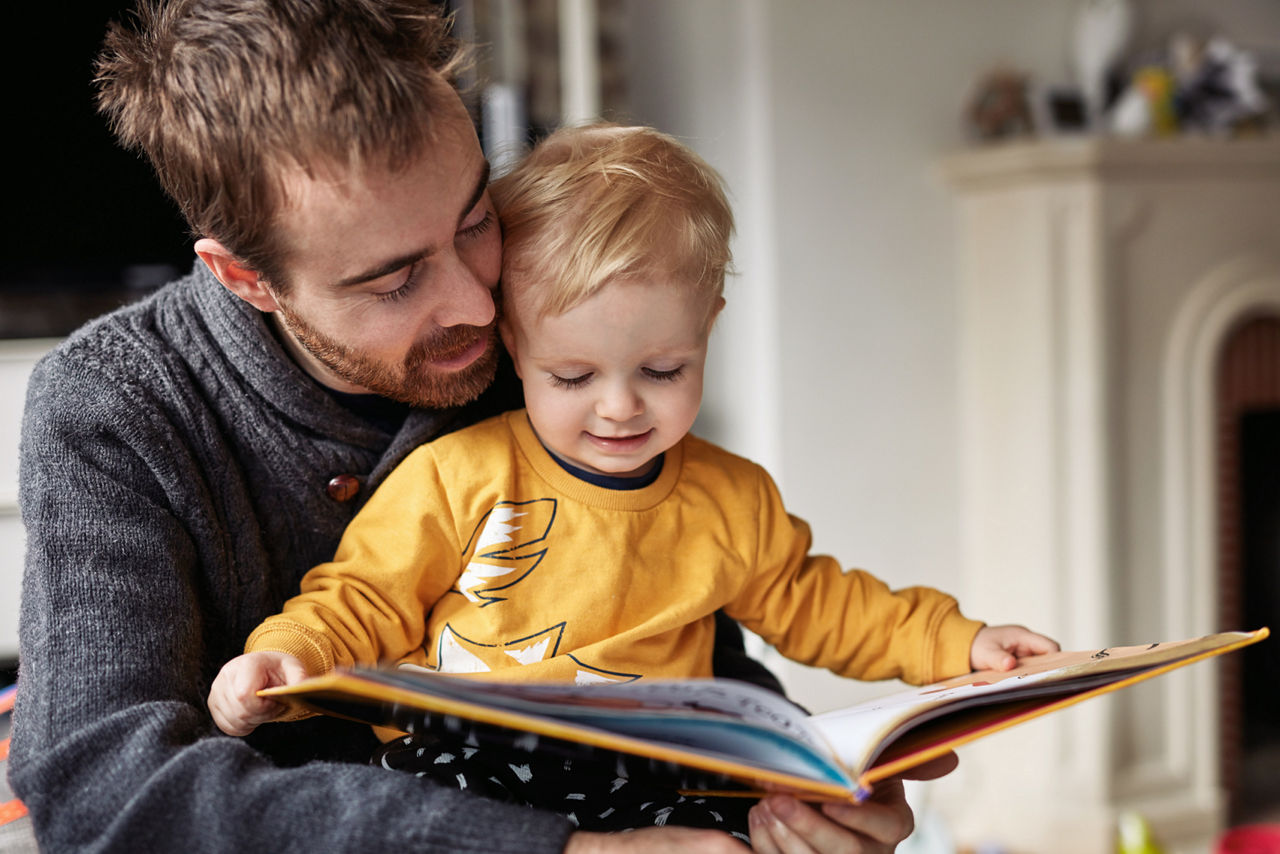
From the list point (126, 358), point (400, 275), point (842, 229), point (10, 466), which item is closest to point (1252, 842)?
point (842, 229)

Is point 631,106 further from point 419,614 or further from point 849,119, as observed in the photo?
point 419,614

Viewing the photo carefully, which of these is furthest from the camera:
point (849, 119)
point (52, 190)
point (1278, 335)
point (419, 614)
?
point (1278, 335)

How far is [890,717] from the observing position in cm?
72

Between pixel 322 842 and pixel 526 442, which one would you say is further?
pixel 526 442

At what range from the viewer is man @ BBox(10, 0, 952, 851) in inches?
28.6

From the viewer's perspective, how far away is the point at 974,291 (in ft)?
9.41

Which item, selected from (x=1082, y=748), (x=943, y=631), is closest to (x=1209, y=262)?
(x=1082, y=748)

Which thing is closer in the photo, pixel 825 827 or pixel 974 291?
pixel 825 827

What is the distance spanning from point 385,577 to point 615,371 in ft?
0.83

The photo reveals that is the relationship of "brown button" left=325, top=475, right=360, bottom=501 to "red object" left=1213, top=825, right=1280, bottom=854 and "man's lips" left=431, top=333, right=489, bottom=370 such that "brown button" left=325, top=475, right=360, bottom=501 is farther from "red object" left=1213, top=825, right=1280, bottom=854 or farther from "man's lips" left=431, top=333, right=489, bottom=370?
"red object" left=1213, top=825, right=1280, bottom=854

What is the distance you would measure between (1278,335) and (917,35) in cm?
123

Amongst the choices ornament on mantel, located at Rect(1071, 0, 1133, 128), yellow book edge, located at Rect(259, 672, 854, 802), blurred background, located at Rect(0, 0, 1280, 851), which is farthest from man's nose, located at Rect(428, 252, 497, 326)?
ornament on mantel, located at Rect(1071, 0, 1133, 128)

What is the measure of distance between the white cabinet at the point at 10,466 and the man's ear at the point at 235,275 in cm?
185

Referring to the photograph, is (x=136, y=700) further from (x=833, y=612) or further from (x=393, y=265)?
(x=833, y=612)
